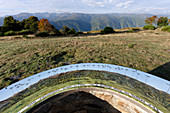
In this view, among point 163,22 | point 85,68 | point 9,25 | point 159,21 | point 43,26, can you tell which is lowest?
point 85,68

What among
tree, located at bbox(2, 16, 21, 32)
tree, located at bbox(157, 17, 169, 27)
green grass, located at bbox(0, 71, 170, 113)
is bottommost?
green grass, located at bbox(0, 71, 170, 113)

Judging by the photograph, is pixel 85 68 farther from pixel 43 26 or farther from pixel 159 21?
pixel 159 21

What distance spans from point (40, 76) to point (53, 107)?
1641 mm

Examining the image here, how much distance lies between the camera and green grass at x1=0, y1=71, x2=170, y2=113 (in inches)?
118

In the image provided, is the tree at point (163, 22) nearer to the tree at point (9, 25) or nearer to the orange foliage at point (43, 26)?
the orange foliage at point (43, 26)

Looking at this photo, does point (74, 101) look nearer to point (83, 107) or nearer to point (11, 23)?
point (83, 107)

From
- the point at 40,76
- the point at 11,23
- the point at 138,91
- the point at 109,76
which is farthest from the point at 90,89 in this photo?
the point at 11,23

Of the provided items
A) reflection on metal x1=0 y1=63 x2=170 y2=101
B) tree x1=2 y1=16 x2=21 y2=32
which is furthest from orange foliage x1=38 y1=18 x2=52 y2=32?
reflection on metal x1=0 y1=63 x2=170 y2=101

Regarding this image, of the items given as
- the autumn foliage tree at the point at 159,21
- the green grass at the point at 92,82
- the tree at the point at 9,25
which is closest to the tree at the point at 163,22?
the autumn foliage tree at the point at 159,21

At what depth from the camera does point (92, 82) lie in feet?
13.2

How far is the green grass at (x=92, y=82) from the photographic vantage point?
301 centimetres

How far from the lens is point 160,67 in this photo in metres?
6.27

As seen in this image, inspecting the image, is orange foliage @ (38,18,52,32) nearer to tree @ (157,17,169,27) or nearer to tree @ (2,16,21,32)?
tree @ (2,16,21,32)

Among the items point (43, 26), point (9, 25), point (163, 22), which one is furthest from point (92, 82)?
point (163, 22)
